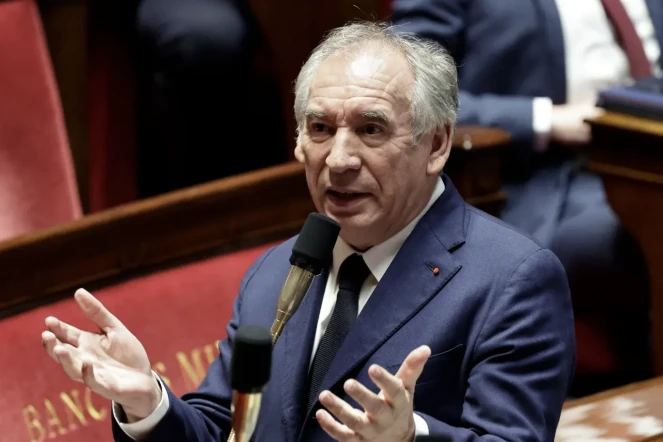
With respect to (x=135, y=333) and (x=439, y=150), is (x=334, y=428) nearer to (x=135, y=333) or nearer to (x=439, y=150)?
(x=439, y=150)

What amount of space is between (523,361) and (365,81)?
0.65 feet

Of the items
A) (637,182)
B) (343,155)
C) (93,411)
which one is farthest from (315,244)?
(637,182)

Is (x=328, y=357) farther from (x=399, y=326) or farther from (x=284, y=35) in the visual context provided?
(x=284, y=35)

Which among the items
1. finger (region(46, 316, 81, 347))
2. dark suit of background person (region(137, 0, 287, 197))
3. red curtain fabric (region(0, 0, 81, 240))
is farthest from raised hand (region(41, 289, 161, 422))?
dark suit of background person (region(137, 0, 287, 197))

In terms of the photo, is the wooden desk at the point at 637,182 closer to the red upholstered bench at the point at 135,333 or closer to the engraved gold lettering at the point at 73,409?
the red upholstered bench at the point at 135,333

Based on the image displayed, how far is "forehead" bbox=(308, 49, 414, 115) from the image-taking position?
2.31 feet

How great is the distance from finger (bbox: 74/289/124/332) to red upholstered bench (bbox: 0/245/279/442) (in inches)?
11.1

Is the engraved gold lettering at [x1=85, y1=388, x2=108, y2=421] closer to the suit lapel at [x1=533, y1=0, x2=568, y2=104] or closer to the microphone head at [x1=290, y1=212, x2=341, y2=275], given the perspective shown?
the microphone head at [x1=290, y1=212, x2=341, y2=275]

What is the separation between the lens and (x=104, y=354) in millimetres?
655

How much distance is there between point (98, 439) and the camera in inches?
36.0

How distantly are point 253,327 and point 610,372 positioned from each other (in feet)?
2.37

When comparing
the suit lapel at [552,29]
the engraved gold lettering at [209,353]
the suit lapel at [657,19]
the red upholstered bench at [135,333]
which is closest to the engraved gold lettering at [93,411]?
the red upholstered bench at [135,333]

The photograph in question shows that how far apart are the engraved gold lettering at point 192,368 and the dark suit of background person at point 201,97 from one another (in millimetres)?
294

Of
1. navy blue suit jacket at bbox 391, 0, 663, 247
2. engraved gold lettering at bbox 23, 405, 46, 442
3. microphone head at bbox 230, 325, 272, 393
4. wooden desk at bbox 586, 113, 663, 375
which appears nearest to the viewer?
microphone head at bbox 230, 325, 272, 393
